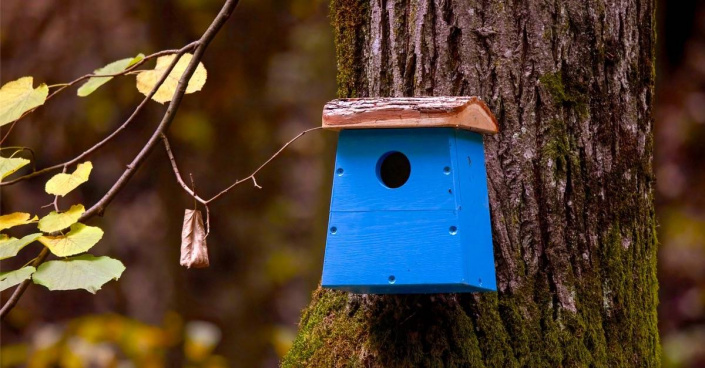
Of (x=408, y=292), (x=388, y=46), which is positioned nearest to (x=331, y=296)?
(x=408, y=292)

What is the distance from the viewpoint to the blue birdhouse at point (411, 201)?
185cm

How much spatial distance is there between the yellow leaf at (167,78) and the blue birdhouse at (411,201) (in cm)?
43

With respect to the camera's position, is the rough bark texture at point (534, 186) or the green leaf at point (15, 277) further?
the rough bark texture at point (534, 186)

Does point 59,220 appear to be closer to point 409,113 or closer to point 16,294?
point 16,294

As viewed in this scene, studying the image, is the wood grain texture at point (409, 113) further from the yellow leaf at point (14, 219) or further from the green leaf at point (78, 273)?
the yellow leaf at point (14, 219)

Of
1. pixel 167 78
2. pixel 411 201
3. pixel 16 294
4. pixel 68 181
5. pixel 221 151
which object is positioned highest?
pixel 167 78

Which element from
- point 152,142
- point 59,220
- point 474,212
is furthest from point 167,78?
point 474,212

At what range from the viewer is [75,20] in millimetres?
7266

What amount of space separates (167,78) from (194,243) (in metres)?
0.50

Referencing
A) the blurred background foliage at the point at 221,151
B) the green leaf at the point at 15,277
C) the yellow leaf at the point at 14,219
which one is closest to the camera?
the green leaf at the point at 15,277

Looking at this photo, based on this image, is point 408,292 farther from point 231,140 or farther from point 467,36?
point 231,140

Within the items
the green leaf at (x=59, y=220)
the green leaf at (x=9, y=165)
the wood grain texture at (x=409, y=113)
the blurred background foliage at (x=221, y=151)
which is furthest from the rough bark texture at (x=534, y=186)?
the blurred background foliage at (x=221, y=151)

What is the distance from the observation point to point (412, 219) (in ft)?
6.24

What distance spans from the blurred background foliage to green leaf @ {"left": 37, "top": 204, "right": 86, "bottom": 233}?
3984mm
